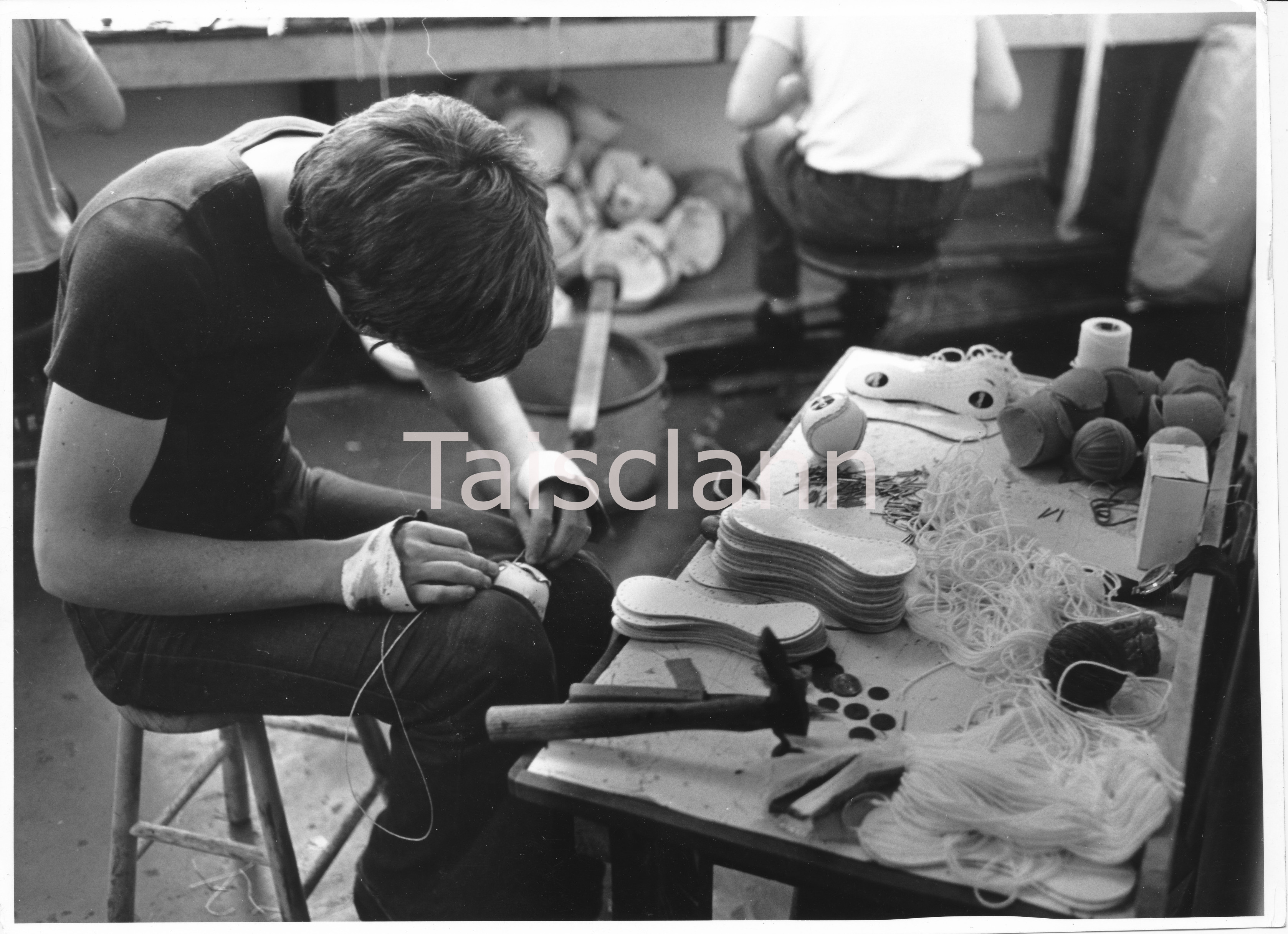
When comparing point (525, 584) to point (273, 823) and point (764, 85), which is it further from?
point (764, 85)

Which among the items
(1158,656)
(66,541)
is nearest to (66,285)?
(66,541)

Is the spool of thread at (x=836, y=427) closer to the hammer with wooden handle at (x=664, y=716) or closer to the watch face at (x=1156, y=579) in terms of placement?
the watch face at (x=1156, y=579)

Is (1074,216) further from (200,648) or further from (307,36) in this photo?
(200,648)

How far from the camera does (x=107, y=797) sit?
6.38ft

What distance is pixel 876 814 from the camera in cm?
110

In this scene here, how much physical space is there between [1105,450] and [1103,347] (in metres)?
0.23

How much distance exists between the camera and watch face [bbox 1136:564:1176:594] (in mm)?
1426

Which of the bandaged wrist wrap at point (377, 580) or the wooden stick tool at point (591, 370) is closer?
the bandaged wrist wrap at point (377, 580)

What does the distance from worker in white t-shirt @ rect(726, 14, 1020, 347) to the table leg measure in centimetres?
185

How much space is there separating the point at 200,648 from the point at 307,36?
2.00 meters

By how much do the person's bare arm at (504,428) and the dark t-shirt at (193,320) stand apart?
0.74 ft

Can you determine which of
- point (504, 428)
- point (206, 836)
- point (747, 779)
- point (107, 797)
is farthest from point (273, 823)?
point (747, 779)

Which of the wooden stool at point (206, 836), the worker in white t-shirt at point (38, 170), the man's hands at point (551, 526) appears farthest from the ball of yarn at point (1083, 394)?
the worker in white t-shirt at point (38, 170)

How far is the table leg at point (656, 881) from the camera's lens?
1241 millimetres
